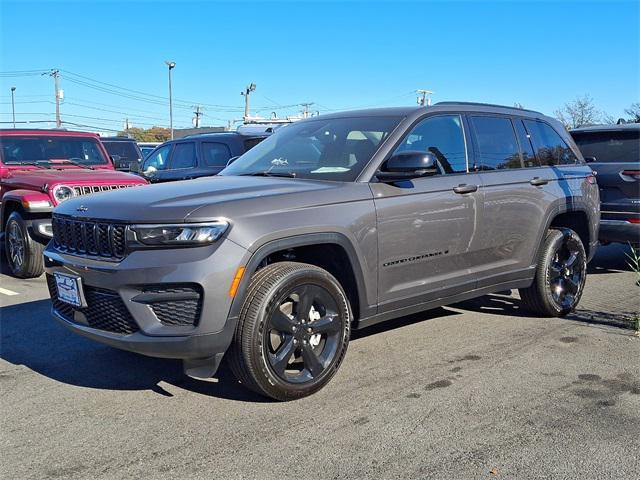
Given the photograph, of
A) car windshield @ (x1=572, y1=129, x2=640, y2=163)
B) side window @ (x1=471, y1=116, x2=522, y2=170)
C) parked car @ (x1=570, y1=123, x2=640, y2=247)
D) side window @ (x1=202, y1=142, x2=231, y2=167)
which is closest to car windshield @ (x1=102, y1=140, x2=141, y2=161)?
side window @ (x1=202, y1=142, x2=231, y2=167)

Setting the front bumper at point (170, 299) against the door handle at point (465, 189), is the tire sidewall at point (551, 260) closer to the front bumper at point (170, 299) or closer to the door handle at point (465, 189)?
the door handle at point (465, 189)

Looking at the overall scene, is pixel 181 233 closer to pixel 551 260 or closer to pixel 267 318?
pixel 267 318

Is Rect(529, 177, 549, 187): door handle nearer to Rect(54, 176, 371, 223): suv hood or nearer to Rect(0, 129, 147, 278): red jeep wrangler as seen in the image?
Rect(54, 176, 371, 223): suv hood

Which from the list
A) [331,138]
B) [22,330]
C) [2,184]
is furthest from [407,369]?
[2,184]

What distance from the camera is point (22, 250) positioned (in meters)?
7.56

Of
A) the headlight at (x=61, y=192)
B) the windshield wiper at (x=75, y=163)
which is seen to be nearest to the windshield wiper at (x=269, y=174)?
the headlight at (x=61, y=192)

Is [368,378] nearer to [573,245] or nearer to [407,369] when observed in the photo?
[407,369]

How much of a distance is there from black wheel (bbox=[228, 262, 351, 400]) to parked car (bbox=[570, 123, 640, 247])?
4.95 m

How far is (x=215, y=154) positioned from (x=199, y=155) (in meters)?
0.28

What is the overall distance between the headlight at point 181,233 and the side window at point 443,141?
5.99ft

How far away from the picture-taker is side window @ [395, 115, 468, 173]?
4777 millimetres

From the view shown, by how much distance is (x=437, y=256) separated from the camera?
4.66 metres

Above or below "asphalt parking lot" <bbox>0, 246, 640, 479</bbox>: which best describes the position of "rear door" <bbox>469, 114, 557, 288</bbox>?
above

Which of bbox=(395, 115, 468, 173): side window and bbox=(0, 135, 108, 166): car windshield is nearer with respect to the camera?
bbox=(395, 115, 468, 173): side window
